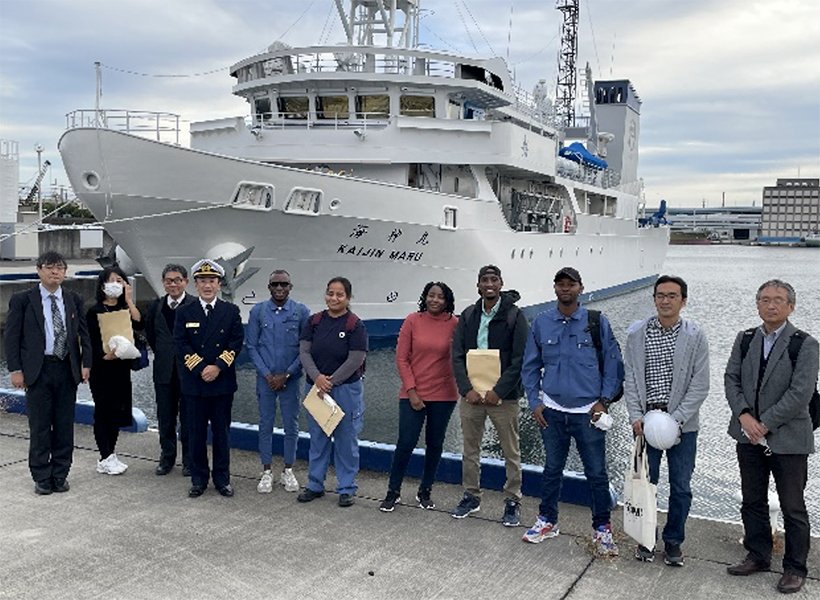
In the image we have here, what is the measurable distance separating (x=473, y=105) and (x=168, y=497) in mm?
15774

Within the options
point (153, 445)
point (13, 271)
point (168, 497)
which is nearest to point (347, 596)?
point (168, 497)

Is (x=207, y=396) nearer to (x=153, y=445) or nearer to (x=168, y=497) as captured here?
(x=168, y=497)

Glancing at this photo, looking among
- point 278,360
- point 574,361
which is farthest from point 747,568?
point 278,360

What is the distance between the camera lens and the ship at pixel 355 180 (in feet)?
46.4

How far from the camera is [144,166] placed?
13.7 metres

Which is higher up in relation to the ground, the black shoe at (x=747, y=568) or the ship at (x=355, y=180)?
the ship at (x=355, y=180)

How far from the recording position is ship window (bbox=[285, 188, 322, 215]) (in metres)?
14.9

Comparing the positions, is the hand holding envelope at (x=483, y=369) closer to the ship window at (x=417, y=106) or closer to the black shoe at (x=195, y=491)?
the black shoe at (x=195, y=491)

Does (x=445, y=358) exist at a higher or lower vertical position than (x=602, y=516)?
higher

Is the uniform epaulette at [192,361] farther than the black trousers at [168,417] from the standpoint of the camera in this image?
No

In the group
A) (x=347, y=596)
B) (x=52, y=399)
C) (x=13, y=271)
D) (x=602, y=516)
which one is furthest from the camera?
(x=13, y=271)

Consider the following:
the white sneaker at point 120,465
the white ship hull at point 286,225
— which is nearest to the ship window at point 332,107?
→ the white ship hull at point 286,225

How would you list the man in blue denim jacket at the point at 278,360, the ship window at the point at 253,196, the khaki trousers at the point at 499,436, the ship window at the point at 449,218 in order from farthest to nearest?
the ship window at the point at 449,218 → the ship window at the point at 253,196 → the man in blue denim jacket at the point at 278,360 → the khaki trousers at the point at 499,436

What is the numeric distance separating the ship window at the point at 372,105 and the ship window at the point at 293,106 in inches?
48.5
